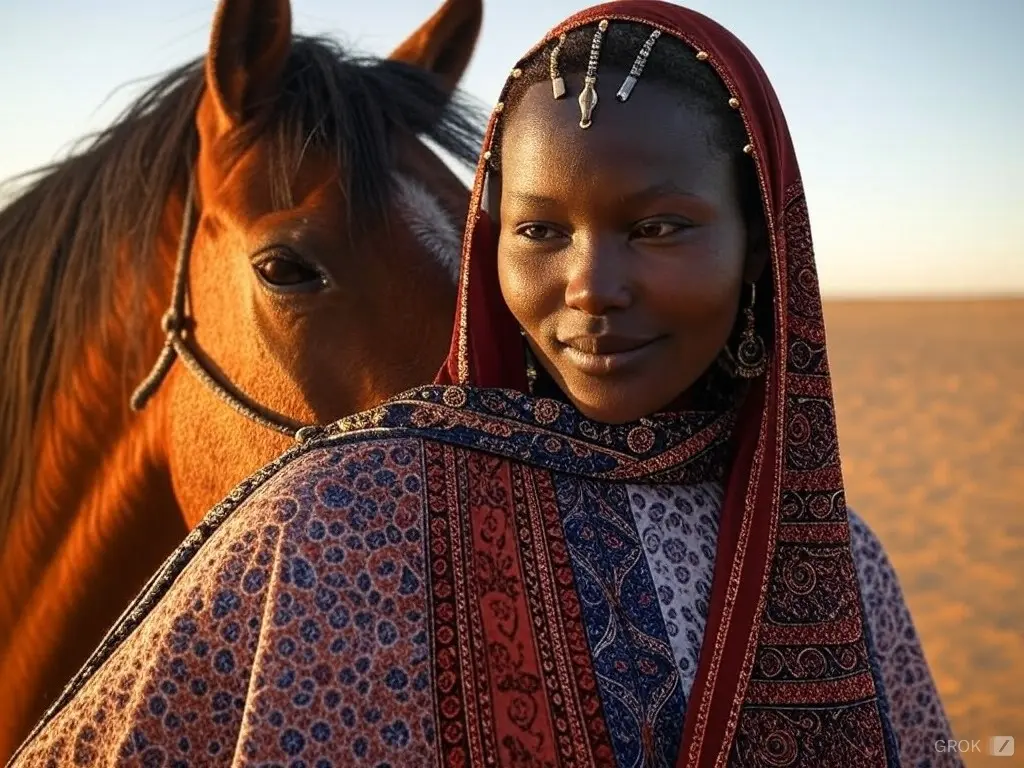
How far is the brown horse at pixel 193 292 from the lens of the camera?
203cm

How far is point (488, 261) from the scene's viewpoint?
1.49 metres

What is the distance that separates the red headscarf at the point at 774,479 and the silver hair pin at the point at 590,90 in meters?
0.07

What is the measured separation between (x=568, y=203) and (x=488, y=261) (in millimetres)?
233

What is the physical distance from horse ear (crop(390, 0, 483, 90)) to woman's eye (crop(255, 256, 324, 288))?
775 millimetres

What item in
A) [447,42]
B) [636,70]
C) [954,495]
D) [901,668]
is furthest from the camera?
[954,495]

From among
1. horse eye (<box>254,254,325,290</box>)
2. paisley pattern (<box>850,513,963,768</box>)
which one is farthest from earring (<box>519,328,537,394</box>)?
horse eye (<box>254,254,325,290</box>)

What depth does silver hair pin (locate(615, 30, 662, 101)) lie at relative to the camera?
51.2 inches

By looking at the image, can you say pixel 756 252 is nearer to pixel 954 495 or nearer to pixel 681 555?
pixel 681 555

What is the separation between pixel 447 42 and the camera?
8.81 feet

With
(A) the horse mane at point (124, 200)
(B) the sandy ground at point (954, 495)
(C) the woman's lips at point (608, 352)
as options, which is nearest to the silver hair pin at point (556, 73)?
(C) the woman's lips at point (608, 352)

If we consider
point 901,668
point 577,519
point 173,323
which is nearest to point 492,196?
point 577,519

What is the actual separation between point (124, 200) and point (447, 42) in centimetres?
86

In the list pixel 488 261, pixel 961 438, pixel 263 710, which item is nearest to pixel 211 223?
pixel 488 261

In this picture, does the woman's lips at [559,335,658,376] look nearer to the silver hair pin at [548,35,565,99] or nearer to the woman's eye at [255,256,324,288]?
the silver hair pin at [548,35,565,99]
